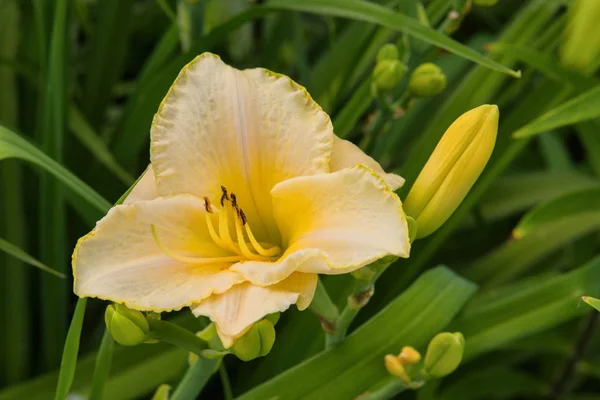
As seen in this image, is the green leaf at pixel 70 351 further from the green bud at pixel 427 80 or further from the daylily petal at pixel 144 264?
the green bud at pixel 427 80

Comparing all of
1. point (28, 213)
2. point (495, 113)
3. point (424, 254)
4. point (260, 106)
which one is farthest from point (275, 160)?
point (28, 213)

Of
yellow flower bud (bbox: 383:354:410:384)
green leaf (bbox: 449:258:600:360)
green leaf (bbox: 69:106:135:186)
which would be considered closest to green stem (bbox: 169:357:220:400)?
yellow flower bud (bbox: 383:354:410:384)

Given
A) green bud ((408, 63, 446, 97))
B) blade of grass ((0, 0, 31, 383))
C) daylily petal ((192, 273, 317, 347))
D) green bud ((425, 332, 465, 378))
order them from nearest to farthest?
daylily petal ((192, 273, 317, 347)) → green bud ((425, 332, 465, 378)) → green bud ((408, 63, 446, 97)) → blade of grass ((0, 0, 31, 383))

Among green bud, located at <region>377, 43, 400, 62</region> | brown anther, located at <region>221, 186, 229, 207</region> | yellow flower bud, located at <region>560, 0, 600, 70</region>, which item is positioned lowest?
brown anther, located at <region>221, 186, 229, 207</region>

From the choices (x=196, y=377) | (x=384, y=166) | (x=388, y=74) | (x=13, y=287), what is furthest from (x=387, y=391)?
(x=13, y=287)

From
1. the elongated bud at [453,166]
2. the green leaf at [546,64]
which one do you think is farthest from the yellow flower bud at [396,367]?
the green leaf at [546,64]

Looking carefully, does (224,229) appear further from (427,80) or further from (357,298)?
(427,80)

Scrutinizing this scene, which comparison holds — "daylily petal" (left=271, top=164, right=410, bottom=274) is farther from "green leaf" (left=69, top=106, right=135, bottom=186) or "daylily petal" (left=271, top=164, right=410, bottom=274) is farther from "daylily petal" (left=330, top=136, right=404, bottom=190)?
"green leaf" (left=69, top=106, right=135, bottom=186)
